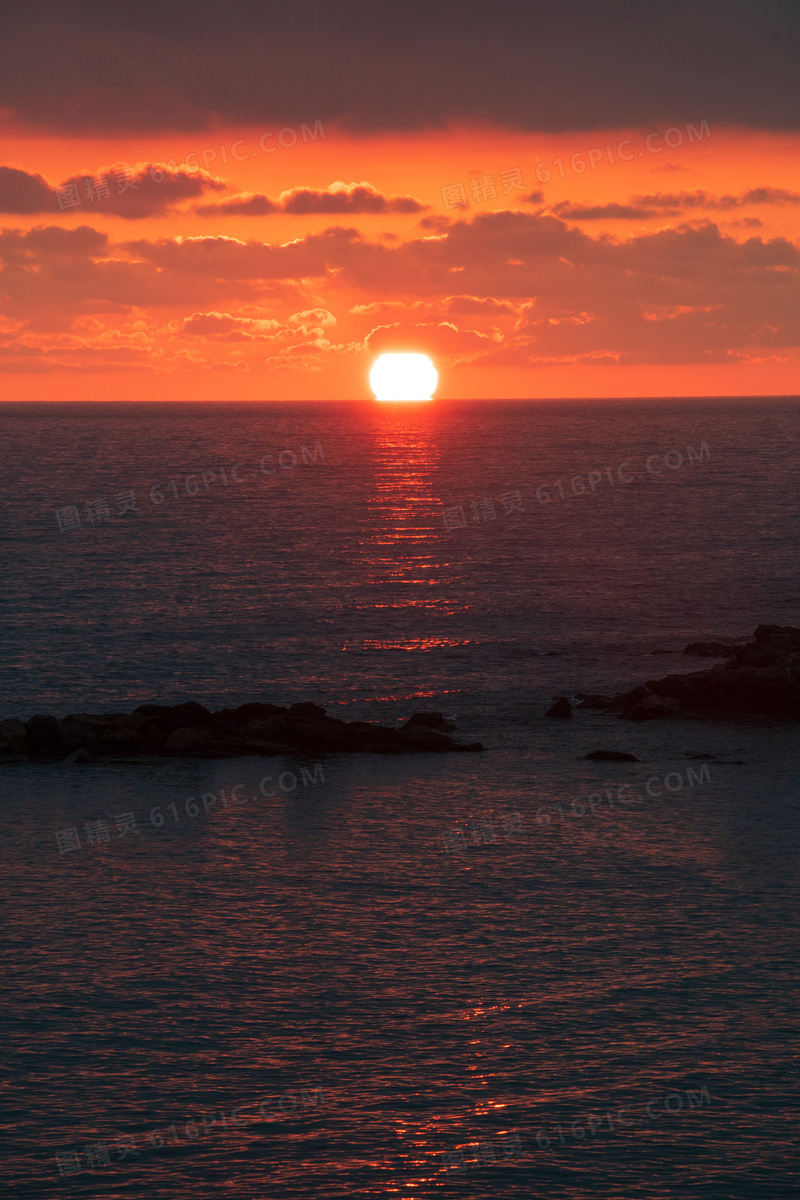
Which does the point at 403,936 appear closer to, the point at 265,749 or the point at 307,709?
the point at 265,749

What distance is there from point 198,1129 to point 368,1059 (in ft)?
14.2

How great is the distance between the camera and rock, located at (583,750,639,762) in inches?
2052

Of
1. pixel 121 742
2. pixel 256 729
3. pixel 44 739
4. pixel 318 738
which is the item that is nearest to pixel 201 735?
pixel 256 729

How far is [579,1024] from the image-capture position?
28516mm

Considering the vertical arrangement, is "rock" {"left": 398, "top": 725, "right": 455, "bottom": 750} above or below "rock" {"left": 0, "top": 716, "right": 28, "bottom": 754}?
below

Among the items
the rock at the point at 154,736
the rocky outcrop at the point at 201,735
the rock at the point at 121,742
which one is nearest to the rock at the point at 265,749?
the rocky outcrop at the point at 201,735

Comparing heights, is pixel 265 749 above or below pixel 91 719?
below

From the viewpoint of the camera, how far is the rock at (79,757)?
52.0m

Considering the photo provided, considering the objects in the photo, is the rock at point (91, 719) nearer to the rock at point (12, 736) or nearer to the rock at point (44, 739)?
the rock at point (44, 739)

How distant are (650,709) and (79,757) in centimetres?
2672

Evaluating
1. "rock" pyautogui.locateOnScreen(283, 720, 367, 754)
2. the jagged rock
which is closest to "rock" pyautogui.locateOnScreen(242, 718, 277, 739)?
"rock" pyautogui.locateOnScreen(283, 720, 367, 754)

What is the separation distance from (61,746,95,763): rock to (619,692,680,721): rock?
25.1m

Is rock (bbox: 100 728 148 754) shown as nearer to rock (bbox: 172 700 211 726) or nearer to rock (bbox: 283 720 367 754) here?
rock (bbox: 172 700 211 726)

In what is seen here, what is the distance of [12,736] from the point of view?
5303cm
